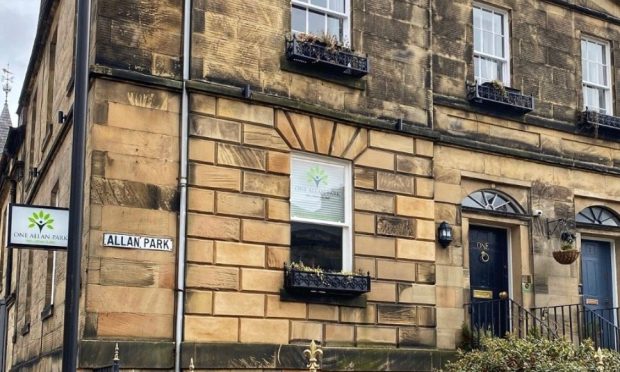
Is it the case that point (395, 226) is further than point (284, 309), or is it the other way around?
point (395, 226)

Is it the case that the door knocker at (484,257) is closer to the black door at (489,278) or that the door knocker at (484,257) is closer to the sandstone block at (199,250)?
the black door at (489,278)

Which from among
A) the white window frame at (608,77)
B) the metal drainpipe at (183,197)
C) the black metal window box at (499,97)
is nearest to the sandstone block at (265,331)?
the metal drainpipe at (183,197)

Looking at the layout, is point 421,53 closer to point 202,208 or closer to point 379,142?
point 379,142

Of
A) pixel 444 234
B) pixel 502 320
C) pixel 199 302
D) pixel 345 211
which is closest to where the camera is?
pixel 199 302

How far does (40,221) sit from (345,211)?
5.22 meters

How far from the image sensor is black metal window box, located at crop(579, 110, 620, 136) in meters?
16.6

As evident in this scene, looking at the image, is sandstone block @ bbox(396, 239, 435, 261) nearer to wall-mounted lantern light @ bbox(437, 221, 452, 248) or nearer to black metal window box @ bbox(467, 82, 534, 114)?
wall-mounted lantern light @ bbox(437, 221, 452, 248)

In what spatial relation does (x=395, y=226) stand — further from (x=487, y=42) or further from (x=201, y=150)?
(x=487, y=42)

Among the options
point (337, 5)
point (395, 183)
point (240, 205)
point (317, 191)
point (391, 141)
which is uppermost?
point (337, 5)

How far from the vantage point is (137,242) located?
36.3 feet

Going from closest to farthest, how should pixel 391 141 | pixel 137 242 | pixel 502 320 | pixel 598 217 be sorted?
pixel 137 242 < pixel 391 141 < pixel 502 320 < pixel 598 217

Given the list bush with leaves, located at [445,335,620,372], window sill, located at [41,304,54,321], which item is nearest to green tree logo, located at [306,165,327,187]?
bush with leaves, located at [445,335,620,372]

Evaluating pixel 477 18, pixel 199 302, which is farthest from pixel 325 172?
pixel 477 18

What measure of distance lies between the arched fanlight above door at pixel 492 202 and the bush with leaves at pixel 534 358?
3.11 metres
